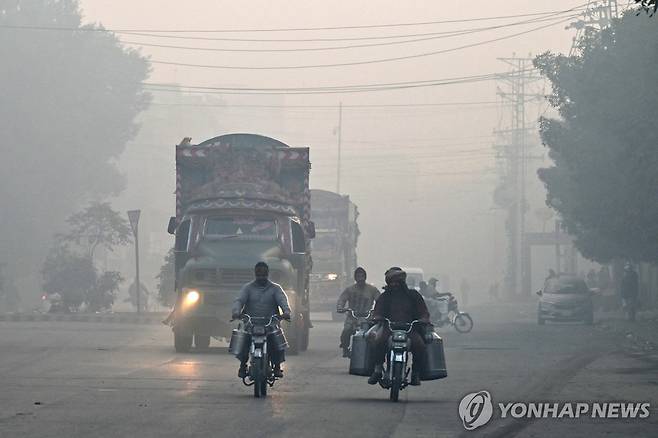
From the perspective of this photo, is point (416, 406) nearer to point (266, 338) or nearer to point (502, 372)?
point (266, 338)

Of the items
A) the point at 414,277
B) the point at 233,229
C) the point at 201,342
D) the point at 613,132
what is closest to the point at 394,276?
the point at 233,229

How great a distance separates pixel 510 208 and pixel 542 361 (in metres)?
73.9

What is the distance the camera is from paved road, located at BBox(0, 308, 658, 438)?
14.1m

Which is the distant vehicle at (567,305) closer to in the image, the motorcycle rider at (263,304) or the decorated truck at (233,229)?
the decorated truck at (233,229)

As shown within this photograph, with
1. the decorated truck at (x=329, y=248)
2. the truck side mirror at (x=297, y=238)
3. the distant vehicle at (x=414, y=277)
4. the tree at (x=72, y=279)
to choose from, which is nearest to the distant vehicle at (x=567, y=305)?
A: the distant vehicle at (x=414, y=277)

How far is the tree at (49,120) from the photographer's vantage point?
235 ft

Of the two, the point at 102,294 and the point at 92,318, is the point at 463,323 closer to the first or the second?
the point at 92,318

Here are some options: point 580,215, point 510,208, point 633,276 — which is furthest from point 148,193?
point 633,276

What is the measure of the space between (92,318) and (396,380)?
3319 centimetres

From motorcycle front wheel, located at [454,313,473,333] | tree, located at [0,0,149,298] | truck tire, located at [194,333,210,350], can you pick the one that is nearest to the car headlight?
truck tire, located at [194,333,210,350]

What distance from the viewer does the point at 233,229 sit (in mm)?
29562

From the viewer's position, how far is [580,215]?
55719 millimetres

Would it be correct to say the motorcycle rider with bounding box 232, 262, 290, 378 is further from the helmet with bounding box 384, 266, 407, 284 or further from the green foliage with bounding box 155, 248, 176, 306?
the green foliage with bounding box 155, 248, 176, 306

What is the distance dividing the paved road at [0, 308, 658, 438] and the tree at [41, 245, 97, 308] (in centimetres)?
2315
